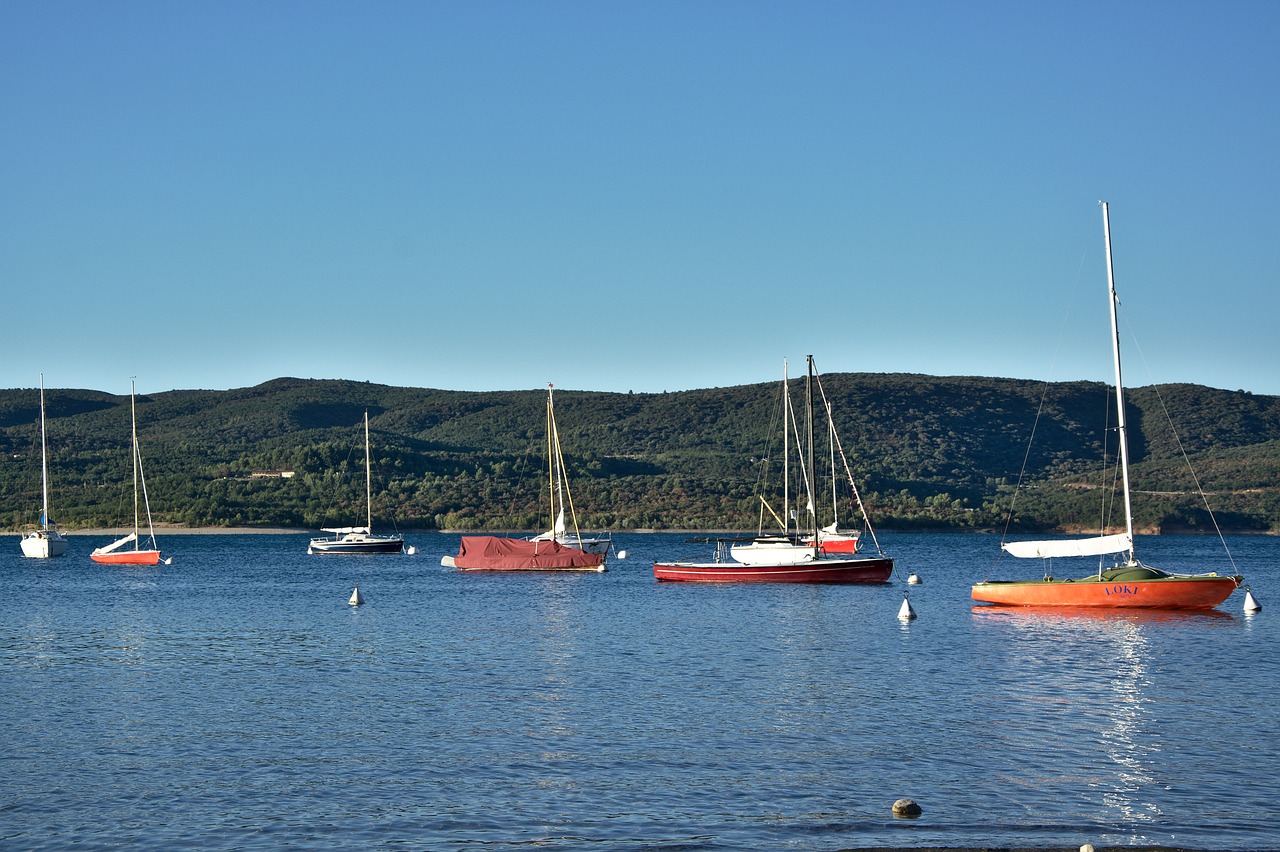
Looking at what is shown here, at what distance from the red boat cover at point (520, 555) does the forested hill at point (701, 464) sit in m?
51.6

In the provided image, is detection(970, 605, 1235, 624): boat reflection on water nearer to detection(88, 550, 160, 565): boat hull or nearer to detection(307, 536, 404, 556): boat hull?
detection(88, 550, 160, 565): boat hull

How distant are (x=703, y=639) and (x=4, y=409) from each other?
585ft

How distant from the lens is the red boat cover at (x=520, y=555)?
74.8m

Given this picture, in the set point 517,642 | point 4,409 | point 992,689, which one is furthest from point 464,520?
point 992,689

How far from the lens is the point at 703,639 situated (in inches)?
1537

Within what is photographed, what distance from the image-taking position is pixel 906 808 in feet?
54.1

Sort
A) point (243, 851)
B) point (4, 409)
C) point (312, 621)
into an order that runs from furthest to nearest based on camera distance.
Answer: point (4, 409) → point (312, 621) → point (243, 851)

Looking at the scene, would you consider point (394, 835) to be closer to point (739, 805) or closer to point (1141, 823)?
point (739, 805)

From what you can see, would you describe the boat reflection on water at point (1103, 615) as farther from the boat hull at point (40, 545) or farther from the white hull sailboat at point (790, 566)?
the boat hull at point (40, 545)

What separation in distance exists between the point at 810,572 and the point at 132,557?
48339 millimetres

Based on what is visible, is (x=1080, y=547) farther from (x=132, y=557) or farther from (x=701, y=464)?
(x=701, y=464)

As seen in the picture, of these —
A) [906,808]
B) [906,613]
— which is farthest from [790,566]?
[906,808]

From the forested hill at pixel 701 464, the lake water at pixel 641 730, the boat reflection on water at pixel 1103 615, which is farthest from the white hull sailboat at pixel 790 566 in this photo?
the forested hill at pixel 701 464

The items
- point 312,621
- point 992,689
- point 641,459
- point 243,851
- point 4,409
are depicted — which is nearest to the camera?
point 243,851
